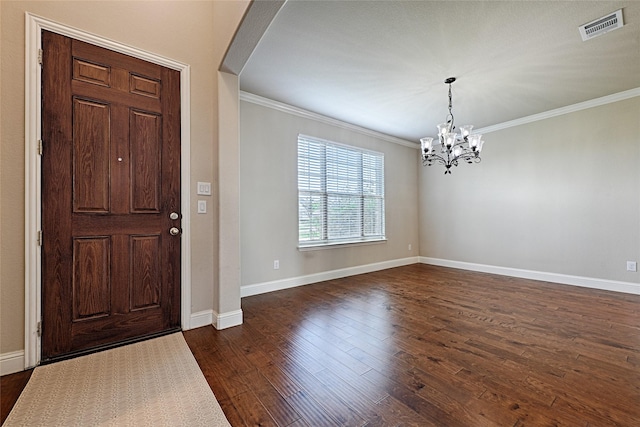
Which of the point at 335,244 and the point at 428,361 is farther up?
the point at 335,244

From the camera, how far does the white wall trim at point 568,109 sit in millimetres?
3562

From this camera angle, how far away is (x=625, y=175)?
360cm

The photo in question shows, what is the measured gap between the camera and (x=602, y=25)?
2223 mm

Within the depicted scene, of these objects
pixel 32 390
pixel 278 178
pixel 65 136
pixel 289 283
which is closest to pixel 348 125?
pixel 278 178

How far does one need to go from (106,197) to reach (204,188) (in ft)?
2.43

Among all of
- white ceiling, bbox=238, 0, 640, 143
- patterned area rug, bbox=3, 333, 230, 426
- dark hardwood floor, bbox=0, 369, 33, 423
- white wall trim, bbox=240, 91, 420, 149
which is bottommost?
patterned area rug, bbox=3, 333, 230, 426

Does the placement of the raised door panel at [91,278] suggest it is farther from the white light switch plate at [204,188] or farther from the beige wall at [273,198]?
the beige wall at [273,198]

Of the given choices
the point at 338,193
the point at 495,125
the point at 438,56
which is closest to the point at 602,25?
the point at 438,56

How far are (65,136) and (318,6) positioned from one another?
2138mm

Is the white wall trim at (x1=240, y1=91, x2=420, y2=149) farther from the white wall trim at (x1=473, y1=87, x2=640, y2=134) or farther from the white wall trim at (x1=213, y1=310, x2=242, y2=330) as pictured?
the white wall trim at (x1=213, y1=310, x2=242, y2=330)

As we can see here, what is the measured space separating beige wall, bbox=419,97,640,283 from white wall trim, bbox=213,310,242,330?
450 cm

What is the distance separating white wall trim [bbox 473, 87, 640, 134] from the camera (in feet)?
11.7

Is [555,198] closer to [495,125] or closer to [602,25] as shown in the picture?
[495,125]

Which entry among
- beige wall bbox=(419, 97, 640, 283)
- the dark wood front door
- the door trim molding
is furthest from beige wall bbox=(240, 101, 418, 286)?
beige wall bbox=(419, 97, 640, 283)
